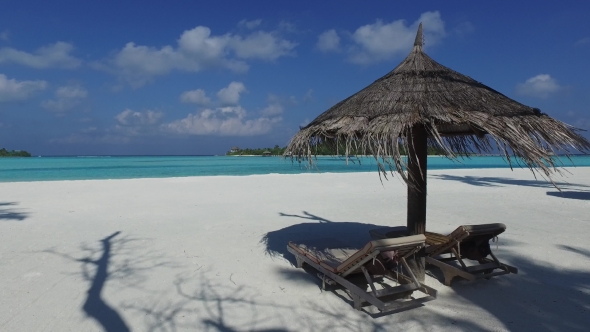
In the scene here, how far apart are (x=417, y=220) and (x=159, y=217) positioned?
217 inches

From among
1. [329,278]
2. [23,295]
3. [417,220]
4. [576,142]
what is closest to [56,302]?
[23,295]

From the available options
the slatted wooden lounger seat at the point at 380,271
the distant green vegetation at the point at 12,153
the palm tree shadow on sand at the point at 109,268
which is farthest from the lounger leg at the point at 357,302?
the distant green vegetation at the point at 12,153

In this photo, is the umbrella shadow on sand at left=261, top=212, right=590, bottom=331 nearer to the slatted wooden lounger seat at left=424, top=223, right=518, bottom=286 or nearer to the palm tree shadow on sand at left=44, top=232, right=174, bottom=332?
the slatted wooden lounger seat at left=424, top=223, right=518, bottom=286

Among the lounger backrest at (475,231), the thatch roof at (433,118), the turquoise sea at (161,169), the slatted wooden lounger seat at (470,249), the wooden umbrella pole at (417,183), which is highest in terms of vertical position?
the thatch roof at (433,118)

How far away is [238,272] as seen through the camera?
421cm

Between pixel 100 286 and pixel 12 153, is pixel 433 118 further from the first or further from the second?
pixel 12 153

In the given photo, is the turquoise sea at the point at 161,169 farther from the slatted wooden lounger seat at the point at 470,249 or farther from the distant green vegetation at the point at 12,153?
the distant green vegetation at the point at 12,153

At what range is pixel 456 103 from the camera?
326cm

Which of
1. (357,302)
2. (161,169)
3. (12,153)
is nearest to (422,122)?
(357,302)

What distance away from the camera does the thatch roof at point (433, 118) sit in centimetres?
303

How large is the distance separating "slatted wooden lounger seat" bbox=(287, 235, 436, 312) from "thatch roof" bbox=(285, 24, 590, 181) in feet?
1.99

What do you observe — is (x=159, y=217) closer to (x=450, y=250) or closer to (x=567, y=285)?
(x=450, y=250)

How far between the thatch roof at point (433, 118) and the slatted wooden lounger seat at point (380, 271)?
61 cm

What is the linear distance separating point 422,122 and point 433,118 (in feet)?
0.32
